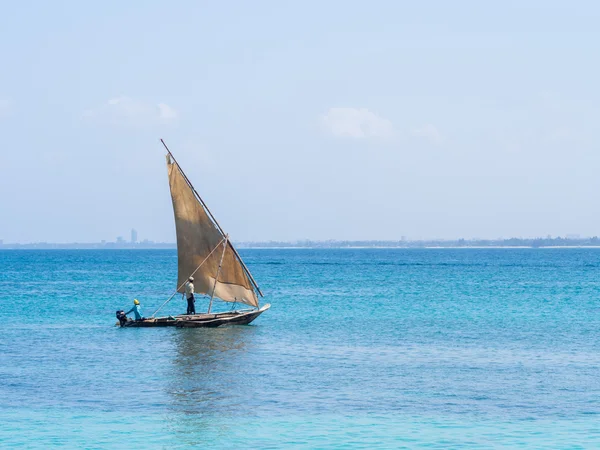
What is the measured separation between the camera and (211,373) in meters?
28.0

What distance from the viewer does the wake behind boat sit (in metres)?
41.2

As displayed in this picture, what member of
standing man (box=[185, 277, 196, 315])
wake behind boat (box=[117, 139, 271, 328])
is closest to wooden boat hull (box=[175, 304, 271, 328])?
wake behind boat (box=[117, 139, 271, 328])

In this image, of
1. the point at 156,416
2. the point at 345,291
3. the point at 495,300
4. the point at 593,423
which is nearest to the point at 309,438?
the point at 156,416

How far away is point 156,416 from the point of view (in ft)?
70.3

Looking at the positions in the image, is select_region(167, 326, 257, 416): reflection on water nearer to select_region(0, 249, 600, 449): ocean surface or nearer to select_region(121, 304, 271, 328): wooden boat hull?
select_region(0, 249, 600, 449): ocean surface

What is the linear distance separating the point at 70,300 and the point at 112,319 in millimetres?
15703

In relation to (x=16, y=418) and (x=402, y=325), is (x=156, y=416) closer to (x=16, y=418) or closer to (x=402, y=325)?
(x=16, y=418)

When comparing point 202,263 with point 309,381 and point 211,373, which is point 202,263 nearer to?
point 211,373

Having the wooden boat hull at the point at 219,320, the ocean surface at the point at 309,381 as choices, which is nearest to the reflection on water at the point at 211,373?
the ocean surface at the point at 309,381

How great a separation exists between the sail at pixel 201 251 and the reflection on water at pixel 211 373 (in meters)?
3.35

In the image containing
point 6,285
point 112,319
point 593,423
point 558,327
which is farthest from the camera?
point 6,285

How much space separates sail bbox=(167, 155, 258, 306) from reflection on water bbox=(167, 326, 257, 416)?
11.0 ft

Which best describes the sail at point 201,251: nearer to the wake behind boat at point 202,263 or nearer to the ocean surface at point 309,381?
the wake behind boat at point 202,263

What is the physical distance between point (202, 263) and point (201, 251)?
0.61 meters
